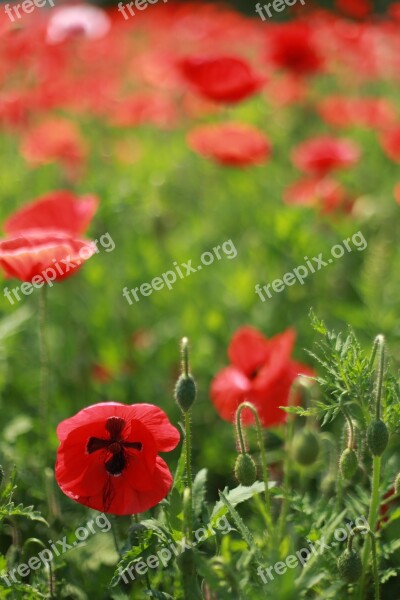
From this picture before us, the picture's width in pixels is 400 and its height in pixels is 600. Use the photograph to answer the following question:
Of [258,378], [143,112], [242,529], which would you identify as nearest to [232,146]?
[143,112]

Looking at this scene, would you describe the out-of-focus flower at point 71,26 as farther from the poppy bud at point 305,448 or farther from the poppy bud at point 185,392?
the poppy bud at point 305,448

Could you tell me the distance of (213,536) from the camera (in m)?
1.49

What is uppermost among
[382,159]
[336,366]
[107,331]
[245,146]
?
[336,366]

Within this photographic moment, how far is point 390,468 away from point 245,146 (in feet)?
6.15

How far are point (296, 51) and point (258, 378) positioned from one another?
2.53m

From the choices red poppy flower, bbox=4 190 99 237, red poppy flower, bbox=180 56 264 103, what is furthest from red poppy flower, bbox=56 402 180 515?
red poppy flower, bbox=180 56 264 103

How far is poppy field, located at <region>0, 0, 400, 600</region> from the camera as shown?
1.47 meters

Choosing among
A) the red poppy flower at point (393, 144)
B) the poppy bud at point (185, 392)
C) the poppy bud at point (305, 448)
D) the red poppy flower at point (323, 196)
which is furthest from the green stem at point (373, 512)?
the red poppy flower at point (393, 144)

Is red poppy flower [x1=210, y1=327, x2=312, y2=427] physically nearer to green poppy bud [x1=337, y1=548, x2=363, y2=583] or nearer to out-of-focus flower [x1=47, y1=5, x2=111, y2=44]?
green poppy bud [x1=337, y1=548, x2=363, y2=583]

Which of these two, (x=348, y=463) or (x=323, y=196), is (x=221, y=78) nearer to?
(x=323, y=196)

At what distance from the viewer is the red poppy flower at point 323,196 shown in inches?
135

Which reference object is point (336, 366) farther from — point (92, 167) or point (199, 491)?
point (92, 167)

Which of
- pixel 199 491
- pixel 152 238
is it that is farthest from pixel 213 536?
pixel 152 238

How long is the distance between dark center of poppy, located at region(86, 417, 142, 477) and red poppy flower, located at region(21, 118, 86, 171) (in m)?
2.34
